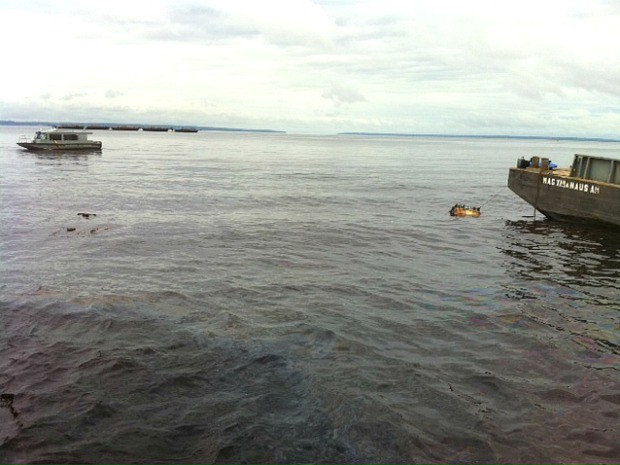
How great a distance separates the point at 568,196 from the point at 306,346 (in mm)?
20573

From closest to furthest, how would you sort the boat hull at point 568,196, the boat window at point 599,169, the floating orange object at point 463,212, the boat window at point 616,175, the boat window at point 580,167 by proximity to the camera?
the boat hull at point 568,196 → the boat window at point 616,175 → the boat window at point 599,169 → the boat window at point 580,167 → the floating orange object at point 463,212

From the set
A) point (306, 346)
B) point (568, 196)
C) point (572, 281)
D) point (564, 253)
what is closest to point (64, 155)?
point (568, 196)

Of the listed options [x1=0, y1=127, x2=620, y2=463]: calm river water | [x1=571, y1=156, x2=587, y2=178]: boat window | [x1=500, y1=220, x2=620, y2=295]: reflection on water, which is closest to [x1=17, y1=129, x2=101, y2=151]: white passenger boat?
[x1=0, y1=127, x2=620, y2=463]: calm river water

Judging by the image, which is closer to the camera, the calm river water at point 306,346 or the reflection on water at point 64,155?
the calm river water at point 306,346

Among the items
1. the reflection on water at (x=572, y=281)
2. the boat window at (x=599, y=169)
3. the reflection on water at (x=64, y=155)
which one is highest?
the boat window at (x=599, y=169)

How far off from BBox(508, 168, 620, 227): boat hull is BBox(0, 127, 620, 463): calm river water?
3.62 feet

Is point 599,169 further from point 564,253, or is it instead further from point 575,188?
point 564,253

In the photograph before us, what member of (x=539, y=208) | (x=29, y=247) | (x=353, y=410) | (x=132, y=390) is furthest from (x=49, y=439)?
(x=539, y=208)

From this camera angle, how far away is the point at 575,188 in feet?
80.8

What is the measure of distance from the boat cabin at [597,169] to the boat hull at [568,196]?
58 centimetres

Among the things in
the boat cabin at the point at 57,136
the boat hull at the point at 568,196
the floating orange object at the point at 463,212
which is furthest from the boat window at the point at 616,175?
the boat cabin at the point at 57,136

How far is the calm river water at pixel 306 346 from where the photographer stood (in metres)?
7.24

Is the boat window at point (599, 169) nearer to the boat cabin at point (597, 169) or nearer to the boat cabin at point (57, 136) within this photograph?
the boat cabin at point (597, 169)

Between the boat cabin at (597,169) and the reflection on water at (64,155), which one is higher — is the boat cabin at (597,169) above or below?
above
